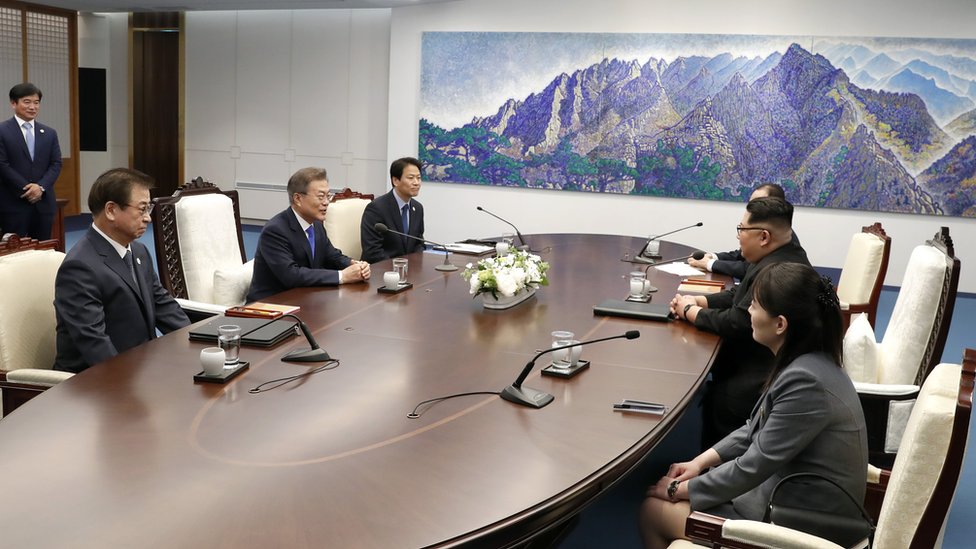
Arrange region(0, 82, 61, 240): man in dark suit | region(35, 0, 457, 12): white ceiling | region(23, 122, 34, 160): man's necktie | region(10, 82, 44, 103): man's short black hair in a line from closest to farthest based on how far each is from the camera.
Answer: region(10, 82, 44, 103): man's short black hair
region(0, 82, 61, 240): man in dark suit
region(23, 122, 34, 160): man's necktie
region(35, 0, 457, 12): white ceiling

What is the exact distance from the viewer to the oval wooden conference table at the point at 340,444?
1651 millimetres

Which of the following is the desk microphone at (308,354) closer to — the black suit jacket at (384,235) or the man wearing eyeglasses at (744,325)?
the man wearing eyeglasses at (744,325)

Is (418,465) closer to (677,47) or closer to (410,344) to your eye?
(410,344)

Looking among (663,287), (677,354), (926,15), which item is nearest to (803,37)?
(926,15)

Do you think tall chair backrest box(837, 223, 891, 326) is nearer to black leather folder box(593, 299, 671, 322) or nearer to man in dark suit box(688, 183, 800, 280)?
man in dark suit box(688, 183, 800, 280)

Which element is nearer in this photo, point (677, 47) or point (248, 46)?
point (677, 47)

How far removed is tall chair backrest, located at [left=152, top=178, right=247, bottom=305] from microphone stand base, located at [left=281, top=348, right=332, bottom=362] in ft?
5.67

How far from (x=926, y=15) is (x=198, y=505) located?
8.47 m

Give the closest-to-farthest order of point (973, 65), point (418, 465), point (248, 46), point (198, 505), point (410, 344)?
point (198, 505) < point (418, 465) < point (410, 344) < point (973, 65) < point (248, 46)

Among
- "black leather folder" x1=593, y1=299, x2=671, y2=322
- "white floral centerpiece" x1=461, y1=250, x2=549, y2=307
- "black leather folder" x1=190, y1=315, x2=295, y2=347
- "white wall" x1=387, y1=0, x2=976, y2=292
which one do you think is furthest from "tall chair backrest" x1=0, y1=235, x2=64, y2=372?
"white wall" x1=387, y1=0, x2=976, y2=292

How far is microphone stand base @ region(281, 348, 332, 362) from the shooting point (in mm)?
2727

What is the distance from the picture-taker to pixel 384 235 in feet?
17.7

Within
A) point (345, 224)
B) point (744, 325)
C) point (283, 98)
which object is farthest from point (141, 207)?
point (283, 98)

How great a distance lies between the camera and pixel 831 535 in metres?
2.15
